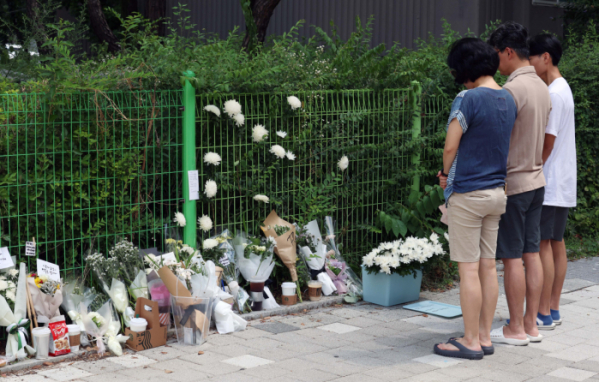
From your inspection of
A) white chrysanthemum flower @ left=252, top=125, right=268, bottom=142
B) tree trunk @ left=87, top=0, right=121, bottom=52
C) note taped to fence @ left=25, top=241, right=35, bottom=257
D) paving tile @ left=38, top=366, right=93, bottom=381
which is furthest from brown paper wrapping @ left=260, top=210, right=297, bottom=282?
tree trunk @ left=87, top=0, right=121, bottom=52

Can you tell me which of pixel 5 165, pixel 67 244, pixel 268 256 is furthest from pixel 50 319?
pixel 268 256

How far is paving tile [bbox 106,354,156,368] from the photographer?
418 centimetres

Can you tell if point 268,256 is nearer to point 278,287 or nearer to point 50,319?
point 278,287

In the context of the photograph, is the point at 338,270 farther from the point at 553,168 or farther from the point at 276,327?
the point at 553,168

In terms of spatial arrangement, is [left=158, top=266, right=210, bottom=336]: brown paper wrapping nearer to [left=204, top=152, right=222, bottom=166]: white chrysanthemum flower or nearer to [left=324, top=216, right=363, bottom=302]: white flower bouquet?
[left=204, top=152, right=222, bottom=166]: white chrysanthemum flower

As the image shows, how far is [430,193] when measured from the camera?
635cm

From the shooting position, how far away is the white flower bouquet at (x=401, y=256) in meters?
5.59

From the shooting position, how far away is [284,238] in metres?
5.63

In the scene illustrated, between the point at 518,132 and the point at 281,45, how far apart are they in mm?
2706

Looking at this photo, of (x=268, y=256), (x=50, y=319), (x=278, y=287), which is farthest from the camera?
(x=278, y=287)

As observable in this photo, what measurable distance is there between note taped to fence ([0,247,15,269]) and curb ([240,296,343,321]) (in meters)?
1.74

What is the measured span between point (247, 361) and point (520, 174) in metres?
2.21

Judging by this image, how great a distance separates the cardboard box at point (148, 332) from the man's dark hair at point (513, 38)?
2.97 meters

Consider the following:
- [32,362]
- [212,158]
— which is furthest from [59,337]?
[212,158]
